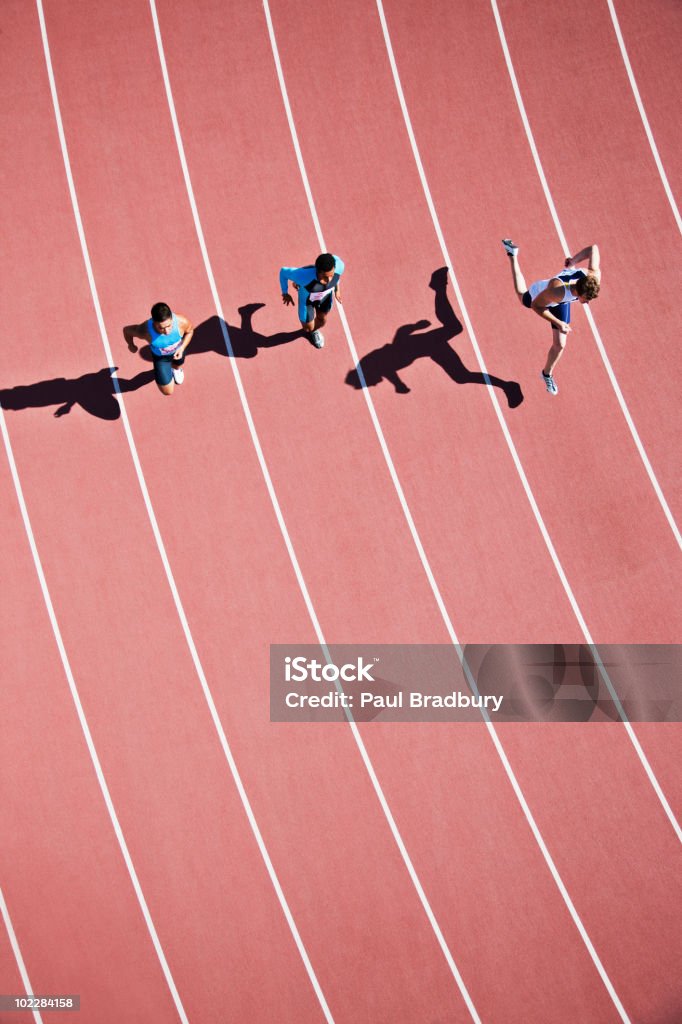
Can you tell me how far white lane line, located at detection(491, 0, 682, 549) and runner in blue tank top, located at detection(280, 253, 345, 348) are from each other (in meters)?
2.52

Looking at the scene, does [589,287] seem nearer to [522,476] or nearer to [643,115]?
[522,476]

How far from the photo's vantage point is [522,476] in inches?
255

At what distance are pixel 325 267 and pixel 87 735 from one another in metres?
4.53

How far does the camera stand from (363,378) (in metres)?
6.57

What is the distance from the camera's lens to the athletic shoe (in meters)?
6.52

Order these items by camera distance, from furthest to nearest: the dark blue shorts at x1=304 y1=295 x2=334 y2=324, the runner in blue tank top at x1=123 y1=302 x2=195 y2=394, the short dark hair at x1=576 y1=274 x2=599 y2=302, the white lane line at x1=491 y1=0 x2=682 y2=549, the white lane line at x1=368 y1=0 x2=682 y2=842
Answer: the white lane line at x1=491 y1=0 x2=682 y2=549 < the white lane line at x1=368 y1=0 x2=682 y2=842 < the dark blue shorts at x1=304 y1=295 x2=334 y2=324 < the runner in blue tank top at x1=123 y1=302 x2=195 y2=394 < the short dark hair at x1=576 y1=274 x2=599 y2=302

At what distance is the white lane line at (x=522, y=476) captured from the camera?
6.10m

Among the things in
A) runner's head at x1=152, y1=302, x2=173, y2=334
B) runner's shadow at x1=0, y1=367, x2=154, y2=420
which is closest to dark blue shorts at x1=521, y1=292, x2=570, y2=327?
runner's head at x1=152, y1=302, x2=173, y2=334

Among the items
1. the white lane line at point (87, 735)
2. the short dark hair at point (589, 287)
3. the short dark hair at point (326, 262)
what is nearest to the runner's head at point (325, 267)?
the short dark hair at point (326, 262)

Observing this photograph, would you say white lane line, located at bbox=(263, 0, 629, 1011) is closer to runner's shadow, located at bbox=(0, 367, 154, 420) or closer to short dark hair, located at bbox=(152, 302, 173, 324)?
short dark hair, located at bbox=(152, 302, 173, 324)

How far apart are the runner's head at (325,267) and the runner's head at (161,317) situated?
1.23m

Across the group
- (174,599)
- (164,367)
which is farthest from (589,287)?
(174,599)

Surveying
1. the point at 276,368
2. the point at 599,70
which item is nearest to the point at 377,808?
the point at 276,368

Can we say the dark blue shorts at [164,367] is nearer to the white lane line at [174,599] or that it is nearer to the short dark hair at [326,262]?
the white lane line at [174,599]
